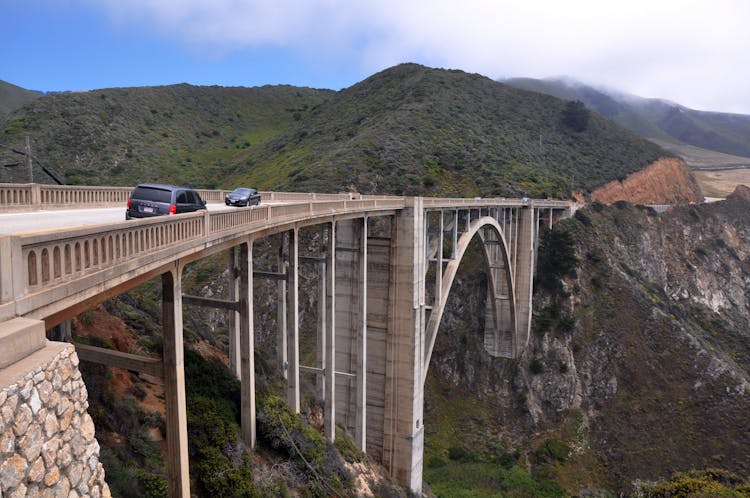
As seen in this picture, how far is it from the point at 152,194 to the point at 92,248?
6.56m

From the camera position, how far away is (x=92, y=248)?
6.20 m

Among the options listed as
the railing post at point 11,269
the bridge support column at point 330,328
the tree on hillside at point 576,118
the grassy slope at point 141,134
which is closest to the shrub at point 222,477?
the bridge support column at point 330,328

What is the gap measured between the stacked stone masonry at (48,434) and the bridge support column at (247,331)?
275 inches

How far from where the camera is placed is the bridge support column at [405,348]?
23203 mm

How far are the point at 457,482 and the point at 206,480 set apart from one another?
81.5ft

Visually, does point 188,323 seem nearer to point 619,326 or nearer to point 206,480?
point 206,480

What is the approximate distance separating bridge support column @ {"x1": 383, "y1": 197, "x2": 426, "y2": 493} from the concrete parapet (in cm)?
1902

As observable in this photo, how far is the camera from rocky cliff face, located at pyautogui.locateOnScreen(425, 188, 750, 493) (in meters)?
34.7

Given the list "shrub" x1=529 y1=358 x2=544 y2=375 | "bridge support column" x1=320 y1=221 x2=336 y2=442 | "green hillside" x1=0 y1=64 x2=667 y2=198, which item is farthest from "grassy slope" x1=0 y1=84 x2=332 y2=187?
"bridge support column" x1=320 y1=221 x2=336 y2=442

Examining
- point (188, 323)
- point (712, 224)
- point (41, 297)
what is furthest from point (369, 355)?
point (712, 224)

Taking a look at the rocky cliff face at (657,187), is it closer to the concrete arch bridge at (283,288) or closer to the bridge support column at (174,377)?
the concrete arch bridge at (283,288)

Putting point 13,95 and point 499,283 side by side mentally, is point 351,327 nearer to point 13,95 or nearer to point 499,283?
point 499,283

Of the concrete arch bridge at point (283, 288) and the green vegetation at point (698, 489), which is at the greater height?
the concrete arch bridge at point (283, 288)

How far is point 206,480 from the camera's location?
11.5 meters
